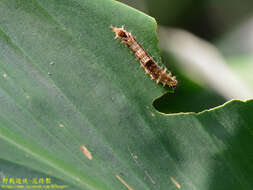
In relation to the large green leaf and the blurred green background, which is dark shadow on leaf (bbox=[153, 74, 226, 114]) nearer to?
the blurred green background

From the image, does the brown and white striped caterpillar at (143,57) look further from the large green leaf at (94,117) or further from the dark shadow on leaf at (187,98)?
the dark shadow on leaf at (187,98)

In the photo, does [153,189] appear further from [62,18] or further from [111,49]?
[62,18]

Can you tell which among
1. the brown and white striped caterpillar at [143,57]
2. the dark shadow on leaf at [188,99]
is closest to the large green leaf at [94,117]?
the brown and white striped caterpillar at [143,57]

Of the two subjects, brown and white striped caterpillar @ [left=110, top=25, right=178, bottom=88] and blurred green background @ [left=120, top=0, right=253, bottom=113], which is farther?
blurred green background @ [left=120, top=0, right=253, bottom=113]

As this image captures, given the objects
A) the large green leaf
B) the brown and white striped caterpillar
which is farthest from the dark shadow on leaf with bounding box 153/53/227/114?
the large green leaf

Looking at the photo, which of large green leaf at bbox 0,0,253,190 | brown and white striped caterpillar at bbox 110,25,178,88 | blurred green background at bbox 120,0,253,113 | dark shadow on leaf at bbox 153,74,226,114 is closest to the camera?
large green leaf at bbox 0,0,253,190

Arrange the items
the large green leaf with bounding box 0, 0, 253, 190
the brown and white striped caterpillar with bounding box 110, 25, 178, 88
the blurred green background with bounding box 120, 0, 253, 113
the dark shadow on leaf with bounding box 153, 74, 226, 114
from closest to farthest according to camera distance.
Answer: the large green leaf with bounding box 0, 0, 253, 190
the brown and white striped caterpillar with bounding box 110, 25, 178, 88
the dark shadow on leaf with bounding box 153, 74, 226, 114
the blurred green background with bounding box 120, 0, 253, 113
